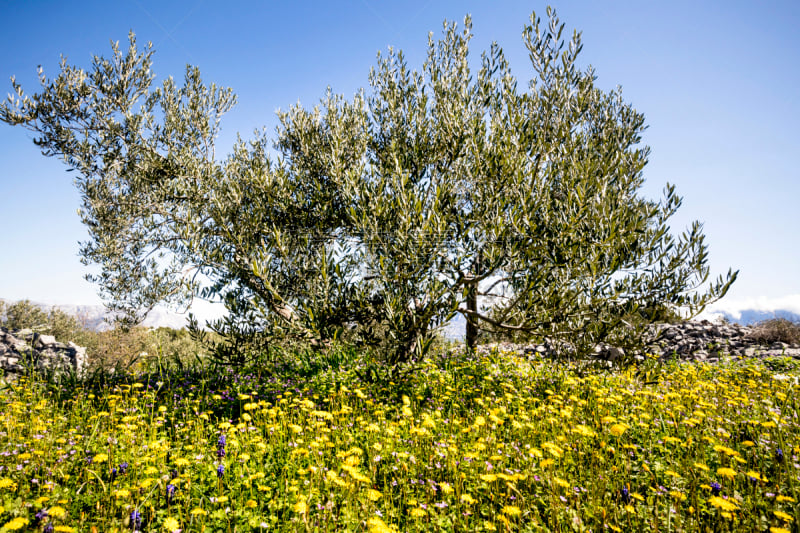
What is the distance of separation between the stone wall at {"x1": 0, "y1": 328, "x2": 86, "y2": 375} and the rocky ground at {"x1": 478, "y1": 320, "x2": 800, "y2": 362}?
13379mm

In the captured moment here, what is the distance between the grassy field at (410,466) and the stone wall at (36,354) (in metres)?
3.52

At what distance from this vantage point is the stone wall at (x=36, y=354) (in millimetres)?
10477

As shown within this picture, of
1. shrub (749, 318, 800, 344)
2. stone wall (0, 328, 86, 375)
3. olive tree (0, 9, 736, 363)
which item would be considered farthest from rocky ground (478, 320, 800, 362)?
stone wall (0, 328, 86, 375)

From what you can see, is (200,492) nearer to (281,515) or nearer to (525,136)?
(281,515)

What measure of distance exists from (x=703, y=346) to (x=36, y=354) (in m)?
25.0

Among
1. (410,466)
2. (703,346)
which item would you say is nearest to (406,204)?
(410,466)

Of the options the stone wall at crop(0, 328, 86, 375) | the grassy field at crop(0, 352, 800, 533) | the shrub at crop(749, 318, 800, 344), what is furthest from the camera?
the shrub at crop(749, 318, 800, 344)

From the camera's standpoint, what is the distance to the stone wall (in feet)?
34.4

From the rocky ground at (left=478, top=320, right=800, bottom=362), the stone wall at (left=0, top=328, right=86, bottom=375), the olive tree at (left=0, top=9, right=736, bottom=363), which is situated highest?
the olive tree at (left=0, top=9, right=736, bottom=363)

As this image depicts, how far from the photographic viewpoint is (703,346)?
51.8ft

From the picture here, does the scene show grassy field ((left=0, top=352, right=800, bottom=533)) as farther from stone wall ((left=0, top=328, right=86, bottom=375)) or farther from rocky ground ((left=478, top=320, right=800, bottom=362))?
rocky ground ((left=478, top=320, right=800, bottom=362))

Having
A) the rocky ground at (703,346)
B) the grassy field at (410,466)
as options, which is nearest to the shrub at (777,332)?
the rocky ground at (703,346)

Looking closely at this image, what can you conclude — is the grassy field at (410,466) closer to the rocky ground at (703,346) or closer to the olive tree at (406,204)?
the olive tree at (406,204)

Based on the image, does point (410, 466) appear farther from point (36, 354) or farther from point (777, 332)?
point (777, 332)
